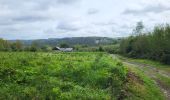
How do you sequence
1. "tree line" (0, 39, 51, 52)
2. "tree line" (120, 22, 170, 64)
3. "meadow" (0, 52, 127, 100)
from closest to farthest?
1. "meadow" (0, 52, 127, 100)
2. "tree line" (120, 22, 170, 64)
3. "tree line" (0, 39, 51, 52)

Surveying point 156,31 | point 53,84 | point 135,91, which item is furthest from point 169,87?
point 156,31

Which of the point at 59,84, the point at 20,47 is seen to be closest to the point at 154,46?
the point at 59,84

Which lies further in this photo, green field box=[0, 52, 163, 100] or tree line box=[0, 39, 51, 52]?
tree line box=[0, 39, 51, 52]

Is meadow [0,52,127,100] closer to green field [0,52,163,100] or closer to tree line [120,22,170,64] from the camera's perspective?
green field [0,52,163,100]

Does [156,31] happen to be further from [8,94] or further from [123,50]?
[8,94]

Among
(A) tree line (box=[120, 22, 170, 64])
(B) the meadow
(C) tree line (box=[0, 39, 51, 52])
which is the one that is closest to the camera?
(B) the meadow

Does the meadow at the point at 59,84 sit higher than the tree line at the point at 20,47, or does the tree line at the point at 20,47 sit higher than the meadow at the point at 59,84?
the meadow at the point at 59,84

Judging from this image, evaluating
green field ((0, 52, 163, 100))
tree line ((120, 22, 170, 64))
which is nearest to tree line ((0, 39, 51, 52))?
tree line ((120, 22, 170, 64))

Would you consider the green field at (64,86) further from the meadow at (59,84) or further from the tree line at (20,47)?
the tree line at (20,47)

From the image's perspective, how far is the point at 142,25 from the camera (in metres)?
110

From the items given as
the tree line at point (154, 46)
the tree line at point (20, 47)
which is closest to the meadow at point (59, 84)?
the tree line at point (154, 46)

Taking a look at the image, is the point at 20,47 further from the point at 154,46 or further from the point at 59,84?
the point at 59,84

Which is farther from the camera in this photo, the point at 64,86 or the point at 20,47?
the point at 20,47

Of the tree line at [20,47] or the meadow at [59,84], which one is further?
the tree line at [20,47]
